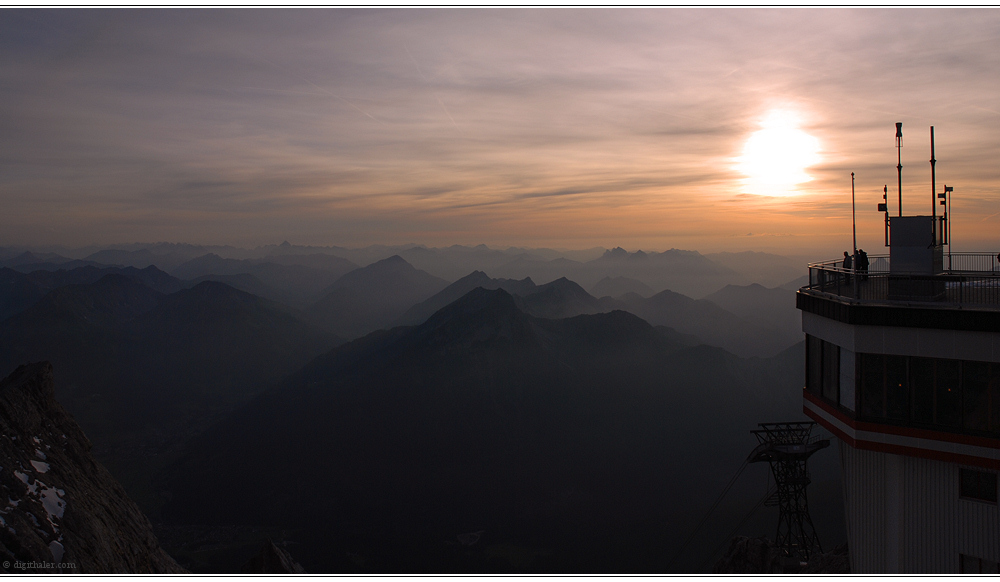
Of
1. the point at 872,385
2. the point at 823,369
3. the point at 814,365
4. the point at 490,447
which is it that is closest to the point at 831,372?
the point at 823,369

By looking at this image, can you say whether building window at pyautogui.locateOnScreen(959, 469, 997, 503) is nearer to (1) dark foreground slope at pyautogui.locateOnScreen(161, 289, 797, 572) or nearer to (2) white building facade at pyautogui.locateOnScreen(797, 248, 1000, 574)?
(2) white building facade at pyautogui.locateOnScreen(797, 248, 1000, 574)

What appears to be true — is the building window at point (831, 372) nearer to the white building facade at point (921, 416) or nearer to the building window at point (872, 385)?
the white building facade at point (921, 416)

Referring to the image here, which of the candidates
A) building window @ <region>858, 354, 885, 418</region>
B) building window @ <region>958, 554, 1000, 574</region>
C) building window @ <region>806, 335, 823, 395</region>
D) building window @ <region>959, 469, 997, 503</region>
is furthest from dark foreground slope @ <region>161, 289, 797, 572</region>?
building window @ <region>858, 354, 885, 418</region>

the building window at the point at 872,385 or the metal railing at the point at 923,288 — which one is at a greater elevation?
the metal railing at the point at 923,288

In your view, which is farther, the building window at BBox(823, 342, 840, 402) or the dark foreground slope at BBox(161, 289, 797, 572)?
the dark foreground slope at BBox(161, 289, 797, 572)

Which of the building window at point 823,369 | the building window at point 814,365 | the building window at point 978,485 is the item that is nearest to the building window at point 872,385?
the building window at point 823,369

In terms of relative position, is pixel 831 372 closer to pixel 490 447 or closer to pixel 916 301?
pixel 916 301
